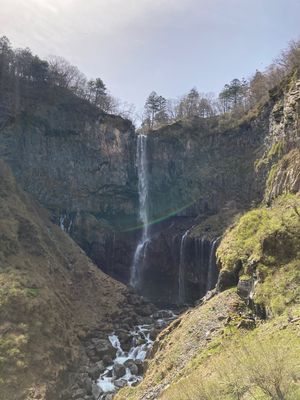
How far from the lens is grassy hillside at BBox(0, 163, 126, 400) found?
22.3m

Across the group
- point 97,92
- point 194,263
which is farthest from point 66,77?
point 194,263

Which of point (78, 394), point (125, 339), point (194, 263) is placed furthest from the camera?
point (194, 263)

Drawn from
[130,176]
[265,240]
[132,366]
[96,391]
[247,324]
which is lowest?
[96,391]

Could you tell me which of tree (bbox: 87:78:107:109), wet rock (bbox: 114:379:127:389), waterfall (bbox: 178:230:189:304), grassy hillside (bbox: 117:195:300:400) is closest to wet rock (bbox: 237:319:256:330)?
grassy hillside (bbox: 117:195:300:400)

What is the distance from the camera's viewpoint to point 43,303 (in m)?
26.9

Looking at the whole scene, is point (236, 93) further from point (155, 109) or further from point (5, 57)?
point (5, 57)

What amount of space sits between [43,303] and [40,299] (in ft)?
1.37

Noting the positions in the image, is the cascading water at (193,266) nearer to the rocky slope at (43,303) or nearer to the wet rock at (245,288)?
the rocky slope at (43,303)

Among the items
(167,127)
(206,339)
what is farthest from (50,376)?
(167,127)

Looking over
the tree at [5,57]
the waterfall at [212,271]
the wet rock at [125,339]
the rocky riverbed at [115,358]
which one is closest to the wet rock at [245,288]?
the rocky riverbed at [115,358]

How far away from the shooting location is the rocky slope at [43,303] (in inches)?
877

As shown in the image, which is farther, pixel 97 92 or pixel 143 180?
pixel 97 92

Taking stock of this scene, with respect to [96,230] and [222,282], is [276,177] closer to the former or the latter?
[222,282]

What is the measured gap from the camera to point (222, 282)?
2109 centimetres
